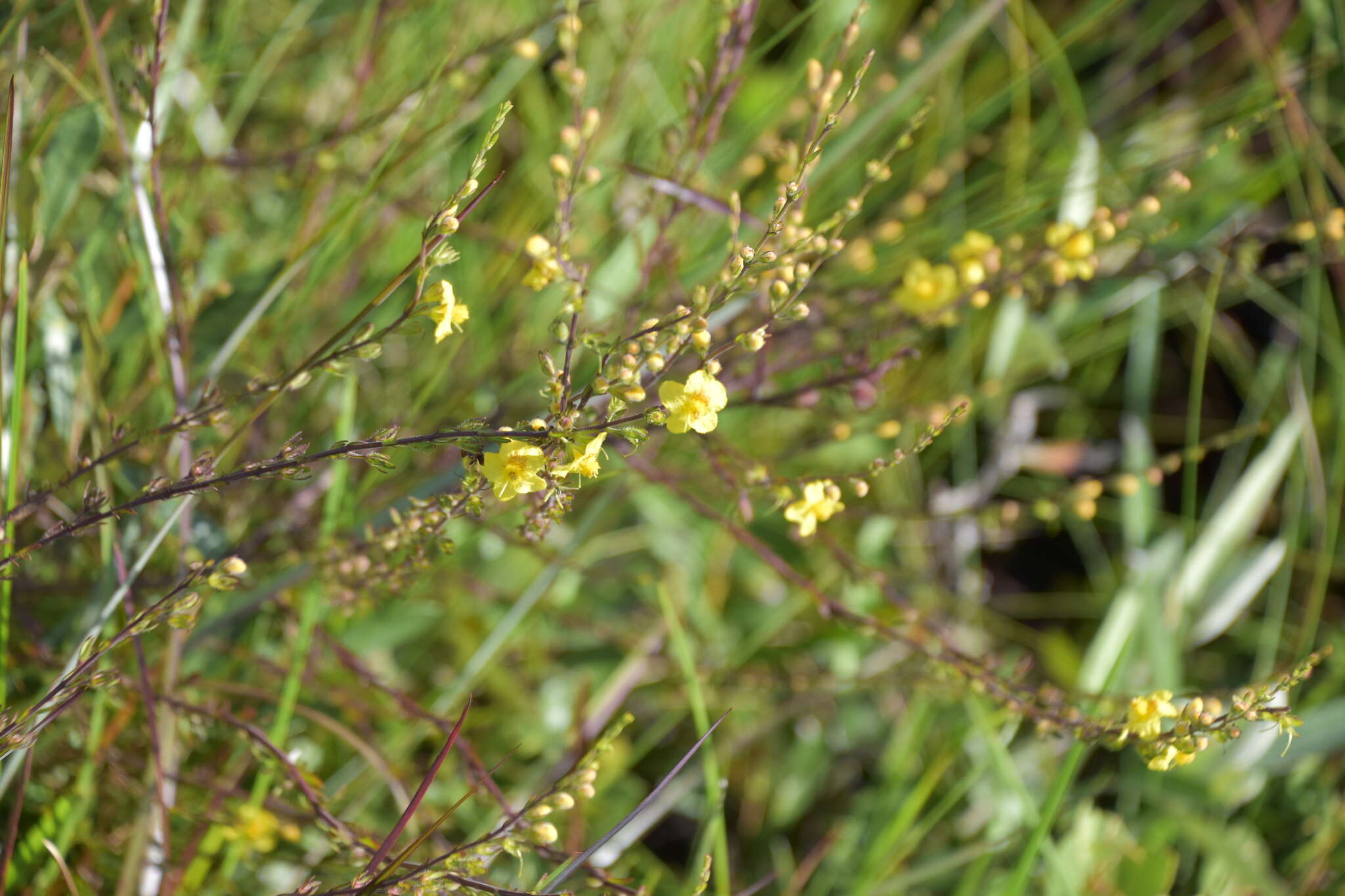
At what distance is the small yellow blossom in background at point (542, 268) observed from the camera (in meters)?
0.73

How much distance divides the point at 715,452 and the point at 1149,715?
409 millimetres

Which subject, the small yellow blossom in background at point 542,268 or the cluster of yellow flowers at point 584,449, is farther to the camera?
the small yellow blossom in background at point 542,268

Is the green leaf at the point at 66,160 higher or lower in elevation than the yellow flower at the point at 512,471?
higher

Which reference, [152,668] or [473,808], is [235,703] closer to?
[152,668]

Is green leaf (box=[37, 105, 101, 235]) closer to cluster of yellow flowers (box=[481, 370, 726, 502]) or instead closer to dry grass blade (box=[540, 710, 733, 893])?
cluster of yellow flowers (box=[481, 370, 726, 502])

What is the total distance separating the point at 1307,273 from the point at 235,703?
62.6 inches

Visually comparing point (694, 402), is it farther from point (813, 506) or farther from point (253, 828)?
point (253, 828)

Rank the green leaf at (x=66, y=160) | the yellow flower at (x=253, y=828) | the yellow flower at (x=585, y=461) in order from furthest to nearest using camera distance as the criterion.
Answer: the green leaf at (x=66, y=160) → the yellow flower at (x=253, y=828) → the yellow flower at (x=585, y=461)

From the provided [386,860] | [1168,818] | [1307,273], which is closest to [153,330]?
[386,860]

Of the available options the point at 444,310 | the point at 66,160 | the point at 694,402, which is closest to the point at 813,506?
the point at 694,402

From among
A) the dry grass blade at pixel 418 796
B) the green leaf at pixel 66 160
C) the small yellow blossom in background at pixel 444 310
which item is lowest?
the dry grass blade at pixel 418 796

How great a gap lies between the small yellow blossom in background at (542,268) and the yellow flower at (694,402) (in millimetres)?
150

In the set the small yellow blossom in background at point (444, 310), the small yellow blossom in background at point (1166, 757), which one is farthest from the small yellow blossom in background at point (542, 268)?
the small yellow blossom in background at point (1166, 757)

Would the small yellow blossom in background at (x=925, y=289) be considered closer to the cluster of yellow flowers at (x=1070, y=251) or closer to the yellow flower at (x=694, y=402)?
the cluster of yellow flowers at (x=1070, y=251)
